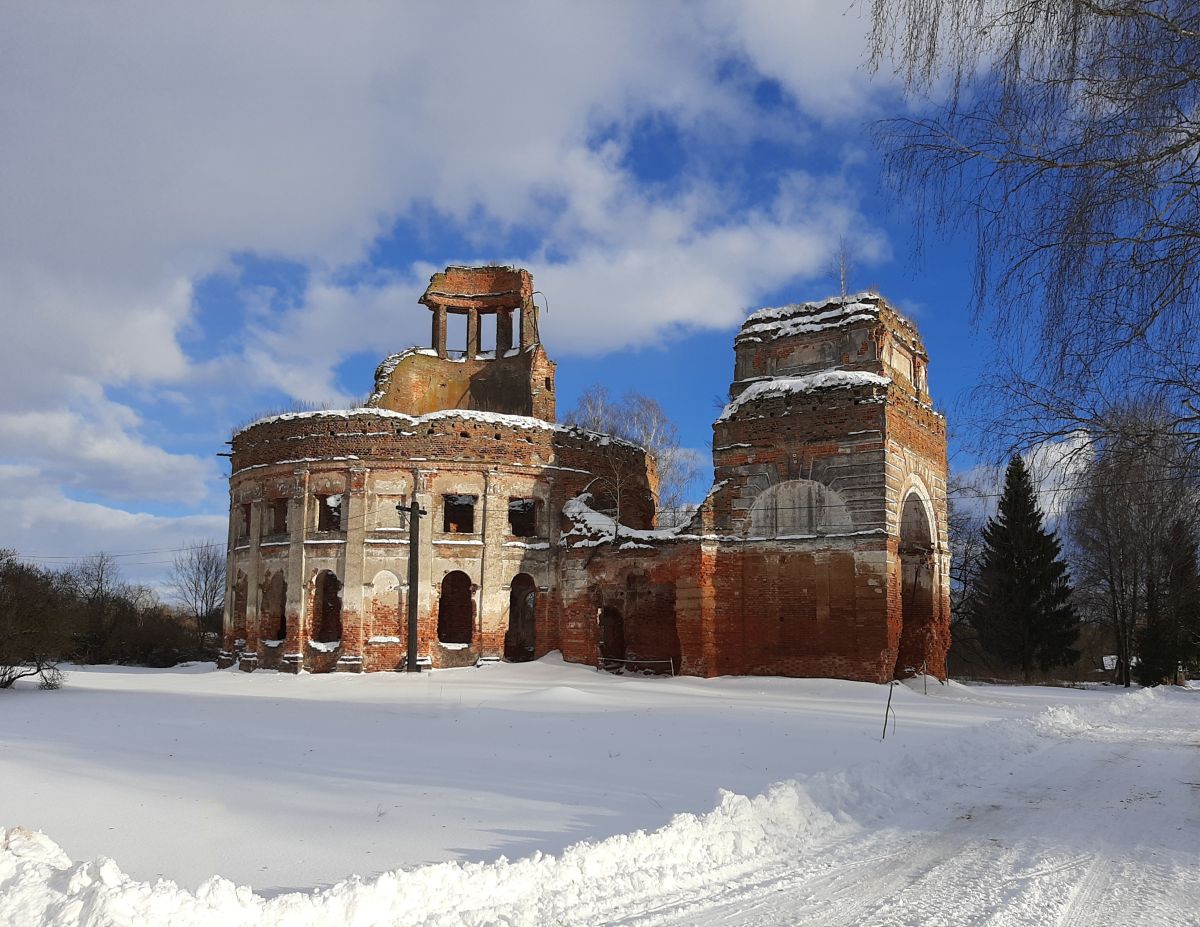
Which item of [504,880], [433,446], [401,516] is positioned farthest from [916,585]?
[504,880]

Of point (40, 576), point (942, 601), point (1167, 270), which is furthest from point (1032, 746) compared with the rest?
point (40, 576)

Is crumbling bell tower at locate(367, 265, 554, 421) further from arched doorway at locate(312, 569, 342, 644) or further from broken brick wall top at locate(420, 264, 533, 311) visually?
arched doorway at locate(312, 569, 342, 644)

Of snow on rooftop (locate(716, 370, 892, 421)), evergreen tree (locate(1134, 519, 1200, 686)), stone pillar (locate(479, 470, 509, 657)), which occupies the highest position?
snow on rooftop (locate(716, 370, 892, 421))

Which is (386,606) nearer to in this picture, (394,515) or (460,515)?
(394,515)

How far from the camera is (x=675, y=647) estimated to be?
83.4ft

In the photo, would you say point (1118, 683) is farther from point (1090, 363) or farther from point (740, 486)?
point (1090, 363)

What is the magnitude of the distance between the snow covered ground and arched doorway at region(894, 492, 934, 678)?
31.5ft

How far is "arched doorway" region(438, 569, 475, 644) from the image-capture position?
30500 mm

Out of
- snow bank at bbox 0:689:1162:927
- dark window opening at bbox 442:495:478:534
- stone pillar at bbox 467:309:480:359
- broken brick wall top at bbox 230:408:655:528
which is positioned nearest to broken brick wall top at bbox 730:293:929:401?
broken brick wall top at bbox 230:408:655:528

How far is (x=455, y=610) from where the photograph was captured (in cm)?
3102

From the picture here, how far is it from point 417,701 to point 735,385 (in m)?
12.7

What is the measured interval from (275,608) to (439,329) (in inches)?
499

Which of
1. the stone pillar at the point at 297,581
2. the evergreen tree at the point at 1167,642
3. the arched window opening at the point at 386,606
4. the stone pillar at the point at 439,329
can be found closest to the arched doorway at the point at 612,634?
the arched window opening at the point at 386,606

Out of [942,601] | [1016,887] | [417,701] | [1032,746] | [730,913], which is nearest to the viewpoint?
[730,913]
